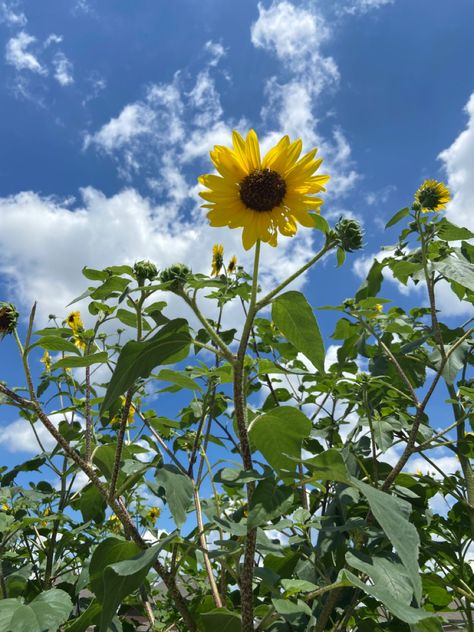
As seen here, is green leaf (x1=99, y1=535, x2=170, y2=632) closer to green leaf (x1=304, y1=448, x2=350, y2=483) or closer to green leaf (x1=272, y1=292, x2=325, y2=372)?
green leaf (x1=304, y1=448, x2=350, y2=483)

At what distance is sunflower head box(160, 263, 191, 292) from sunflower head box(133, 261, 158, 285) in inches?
6.9

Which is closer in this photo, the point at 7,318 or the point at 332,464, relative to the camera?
the point at 332,464

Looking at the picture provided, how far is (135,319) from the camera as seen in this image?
1.57 m

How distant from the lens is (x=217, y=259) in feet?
11.3

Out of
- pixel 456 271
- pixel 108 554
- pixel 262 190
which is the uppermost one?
pixel 262 190

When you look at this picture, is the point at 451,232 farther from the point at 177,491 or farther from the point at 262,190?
the point at 177,491

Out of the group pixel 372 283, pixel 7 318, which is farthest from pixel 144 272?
pixel 372 283

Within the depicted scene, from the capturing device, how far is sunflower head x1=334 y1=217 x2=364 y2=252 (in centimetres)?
126

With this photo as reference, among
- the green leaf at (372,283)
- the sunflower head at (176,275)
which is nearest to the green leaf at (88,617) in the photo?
the sunflower head at (176,275)

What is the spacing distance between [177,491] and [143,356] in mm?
383

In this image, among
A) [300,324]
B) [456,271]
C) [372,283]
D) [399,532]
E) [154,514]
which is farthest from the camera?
[154,514]

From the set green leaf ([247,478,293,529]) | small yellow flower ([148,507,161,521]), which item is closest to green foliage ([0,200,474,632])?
green leaf ([247,478,293,529])

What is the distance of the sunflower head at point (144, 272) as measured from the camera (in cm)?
148

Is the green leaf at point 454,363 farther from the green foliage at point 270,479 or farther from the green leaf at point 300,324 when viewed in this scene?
the green leaf at point 300,324
